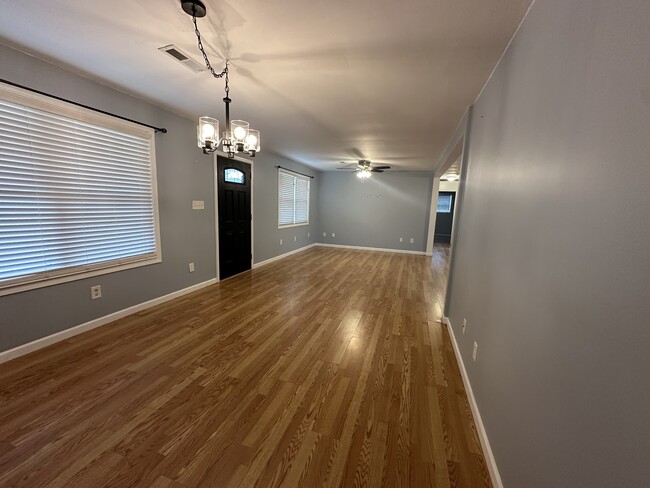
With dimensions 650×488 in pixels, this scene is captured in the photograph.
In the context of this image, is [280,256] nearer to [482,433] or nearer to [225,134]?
[225,134]

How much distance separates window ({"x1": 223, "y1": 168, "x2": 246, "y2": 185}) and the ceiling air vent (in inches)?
91.6

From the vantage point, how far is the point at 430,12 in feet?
4.85

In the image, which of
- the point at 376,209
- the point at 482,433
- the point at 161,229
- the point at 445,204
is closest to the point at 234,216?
the point at 161,229

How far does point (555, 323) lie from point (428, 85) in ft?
7.21

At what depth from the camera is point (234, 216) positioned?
15.9ft

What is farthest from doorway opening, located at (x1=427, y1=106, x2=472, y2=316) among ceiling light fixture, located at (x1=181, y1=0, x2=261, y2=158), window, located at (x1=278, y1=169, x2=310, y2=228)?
window, located at (x1=278, y1=169, x2=310, y2=228)

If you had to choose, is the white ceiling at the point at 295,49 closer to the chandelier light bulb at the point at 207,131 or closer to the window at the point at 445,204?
the chandelier light bulb at the point at 207,131

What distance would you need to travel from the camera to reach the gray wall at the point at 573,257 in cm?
64

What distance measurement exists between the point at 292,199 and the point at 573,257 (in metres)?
6.41

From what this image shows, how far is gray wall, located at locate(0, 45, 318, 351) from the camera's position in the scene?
2.22 metres

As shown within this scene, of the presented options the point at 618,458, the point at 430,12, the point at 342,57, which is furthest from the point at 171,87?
the point at 618,458

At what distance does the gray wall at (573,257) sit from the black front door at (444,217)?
986 centimetres

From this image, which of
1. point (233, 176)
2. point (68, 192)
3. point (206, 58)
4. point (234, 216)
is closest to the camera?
point (206, 58)

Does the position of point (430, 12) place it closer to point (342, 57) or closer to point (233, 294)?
point (342, 57)
